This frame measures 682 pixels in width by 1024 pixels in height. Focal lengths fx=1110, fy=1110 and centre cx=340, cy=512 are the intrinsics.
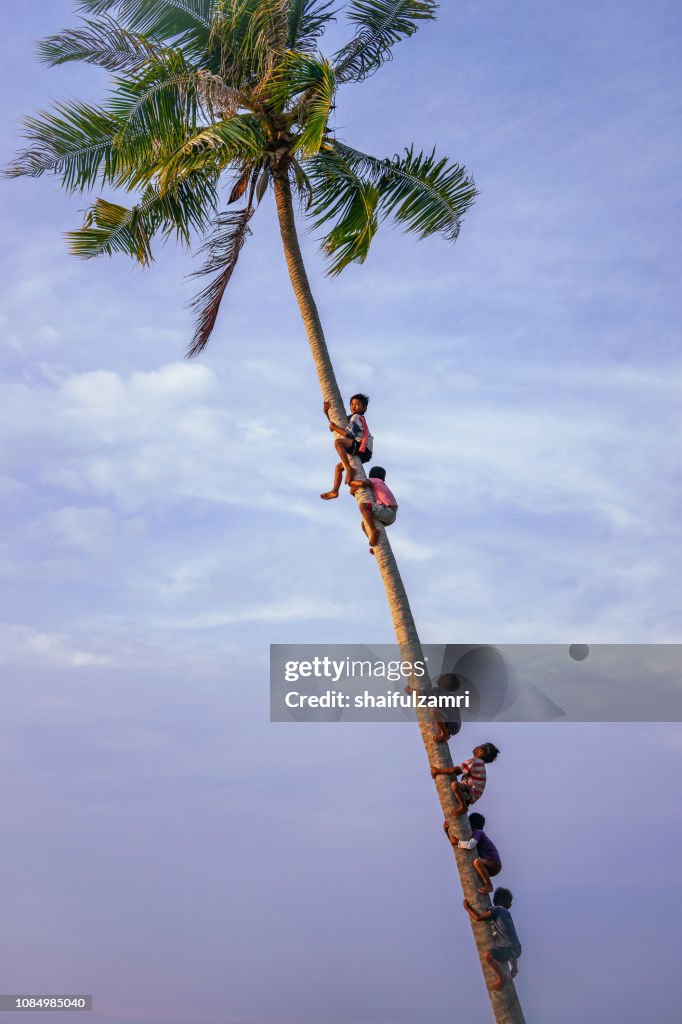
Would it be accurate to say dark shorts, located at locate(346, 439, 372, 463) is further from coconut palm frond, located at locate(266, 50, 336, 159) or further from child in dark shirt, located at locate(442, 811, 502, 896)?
child in dark shirt, located at locate(442, 811, 502, 896)

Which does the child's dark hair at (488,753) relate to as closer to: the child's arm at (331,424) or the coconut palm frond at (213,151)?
the child's arm at (331,424)

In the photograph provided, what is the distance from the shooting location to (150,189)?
17594mm

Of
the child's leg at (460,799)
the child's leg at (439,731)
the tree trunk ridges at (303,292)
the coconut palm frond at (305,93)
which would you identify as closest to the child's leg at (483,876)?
the child's leg at (460,799)

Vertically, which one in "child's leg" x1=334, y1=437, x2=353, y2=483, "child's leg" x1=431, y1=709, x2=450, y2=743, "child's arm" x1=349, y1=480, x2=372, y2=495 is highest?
"child's leg" x1=334, y1=437, x2=353, y2=483

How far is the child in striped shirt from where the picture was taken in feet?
47.1

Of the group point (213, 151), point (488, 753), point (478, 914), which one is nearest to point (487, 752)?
point (488, 753)

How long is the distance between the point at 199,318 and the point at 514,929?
1049 centimetres

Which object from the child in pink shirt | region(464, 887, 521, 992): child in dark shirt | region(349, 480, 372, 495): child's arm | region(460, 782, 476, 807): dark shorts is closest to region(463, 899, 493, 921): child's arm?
region(464, 887, 521, 992): child in dark shirt

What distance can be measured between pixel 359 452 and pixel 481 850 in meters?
5.74

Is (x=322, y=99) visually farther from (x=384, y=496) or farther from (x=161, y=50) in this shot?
(x=384, y=496)

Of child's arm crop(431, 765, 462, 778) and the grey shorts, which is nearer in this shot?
child's arm crop(431, 765, 462, 778)

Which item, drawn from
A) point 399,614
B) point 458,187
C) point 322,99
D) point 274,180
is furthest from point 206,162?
point 399,614

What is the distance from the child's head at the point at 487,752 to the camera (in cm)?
1456

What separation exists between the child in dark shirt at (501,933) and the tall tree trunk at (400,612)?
8 centimetres
